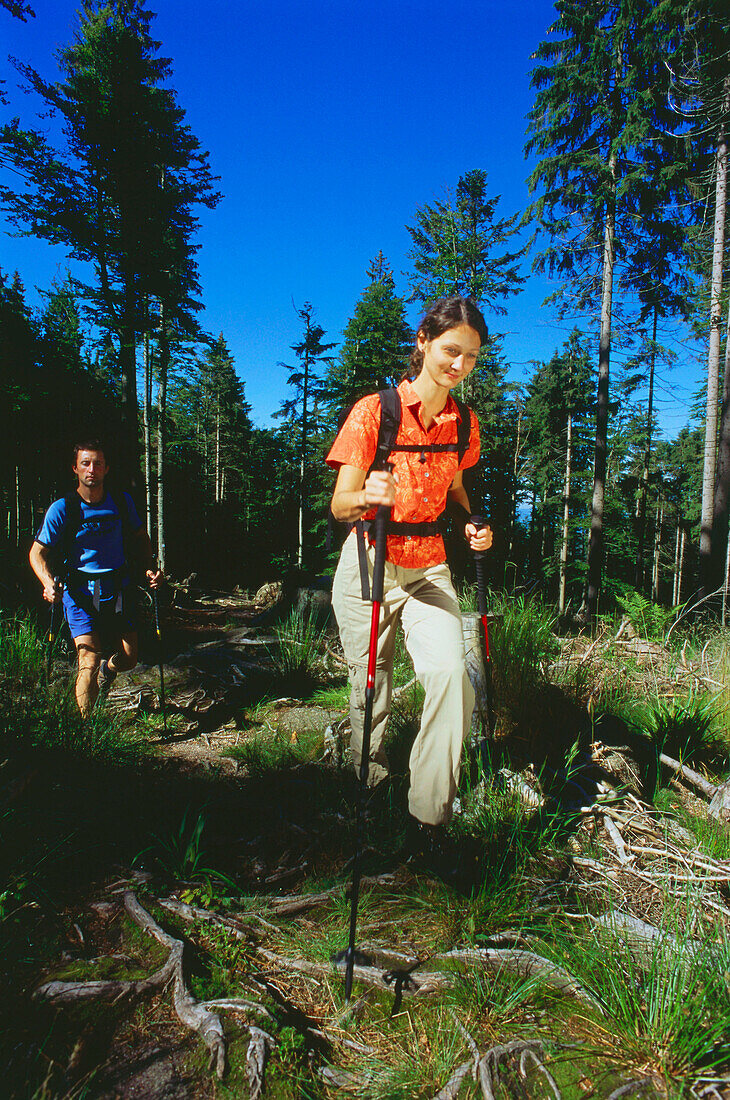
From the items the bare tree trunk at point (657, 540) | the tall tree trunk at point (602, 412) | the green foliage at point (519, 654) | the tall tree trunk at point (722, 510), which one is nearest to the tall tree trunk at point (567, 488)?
the tall tree trunk at point (602, 412)

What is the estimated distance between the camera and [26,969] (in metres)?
1.79

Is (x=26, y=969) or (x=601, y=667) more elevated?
(x=601, y=667)

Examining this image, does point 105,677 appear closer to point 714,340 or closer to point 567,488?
point 714,340

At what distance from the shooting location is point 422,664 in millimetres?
2459

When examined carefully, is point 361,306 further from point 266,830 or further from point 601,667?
point 266,830

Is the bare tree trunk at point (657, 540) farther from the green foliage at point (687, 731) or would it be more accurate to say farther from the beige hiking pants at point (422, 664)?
the beige hiking pants at point (422, 664)

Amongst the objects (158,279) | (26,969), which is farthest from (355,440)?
(158,279)

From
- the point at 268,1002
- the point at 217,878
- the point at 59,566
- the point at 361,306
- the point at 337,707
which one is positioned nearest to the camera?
the point at 268,1002

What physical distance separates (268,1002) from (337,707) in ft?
12.2

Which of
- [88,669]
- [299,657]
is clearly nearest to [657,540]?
[299,657]

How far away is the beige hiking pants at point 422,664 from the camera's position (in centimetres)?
236

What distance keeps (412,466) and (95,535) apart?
3.19 m

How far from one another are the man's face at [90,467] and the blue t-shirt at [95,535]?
18 centimetres

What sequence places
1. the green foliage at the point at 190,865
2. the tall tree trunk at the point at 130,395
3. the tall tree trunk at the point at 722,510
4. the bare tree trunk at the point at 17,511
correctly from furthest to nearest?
the bare tree trunk at the point at 17,511 → the tall tree trunk at the point at 722,510 → the tall tree trunk at the point at 130,395 → the green foliage at the point at 190,865
